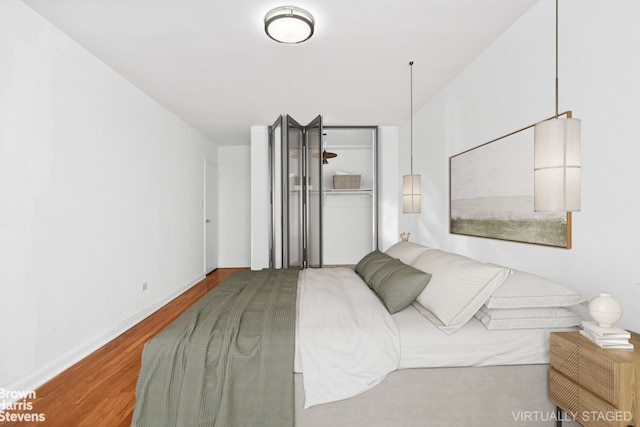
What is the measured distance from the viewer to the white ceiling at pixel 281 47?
7.22 ft

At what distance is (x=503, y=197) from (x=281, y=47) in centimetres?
228

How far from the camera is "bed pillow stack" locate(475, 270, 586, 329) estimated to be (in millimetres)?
1680

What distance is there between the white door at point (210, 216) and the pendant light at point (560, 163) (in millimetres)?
5357

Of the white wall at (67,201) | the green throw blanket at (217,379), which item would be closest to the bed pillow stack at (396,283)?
the green throw blanket at (217,379)

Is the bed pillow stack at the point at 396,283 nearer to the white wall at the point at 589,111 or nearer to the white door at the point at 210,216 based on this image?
the white wall at the point at 589,111

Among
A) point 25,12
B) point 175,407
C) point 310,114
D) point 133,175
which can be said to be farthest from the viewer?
point 310,114

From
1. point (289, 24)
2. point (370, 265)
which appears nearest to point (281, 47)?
point (289, 24)

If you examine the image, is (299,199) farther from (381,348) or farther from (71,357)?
(381,348)

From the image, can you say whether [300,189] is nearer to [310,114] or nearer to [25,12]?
[310,114]

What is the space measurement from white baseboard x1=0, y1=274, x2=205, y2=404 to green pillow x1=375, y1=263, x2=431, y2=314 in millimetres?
2510

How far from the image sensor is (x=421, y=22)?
2.37 meters

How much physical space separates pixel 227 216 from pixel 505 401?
5813mm

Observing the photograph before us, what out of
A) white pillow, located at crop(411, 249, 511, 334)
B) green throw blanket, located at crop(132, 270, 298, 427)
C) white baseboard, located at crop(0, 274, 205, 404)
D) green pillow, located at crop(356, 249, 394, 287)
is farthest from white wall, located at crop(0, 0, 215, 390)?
white pillow, located at crop(411, 249, 511, 334)

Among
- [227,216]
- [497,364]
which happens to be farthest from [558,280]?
[227,216]
